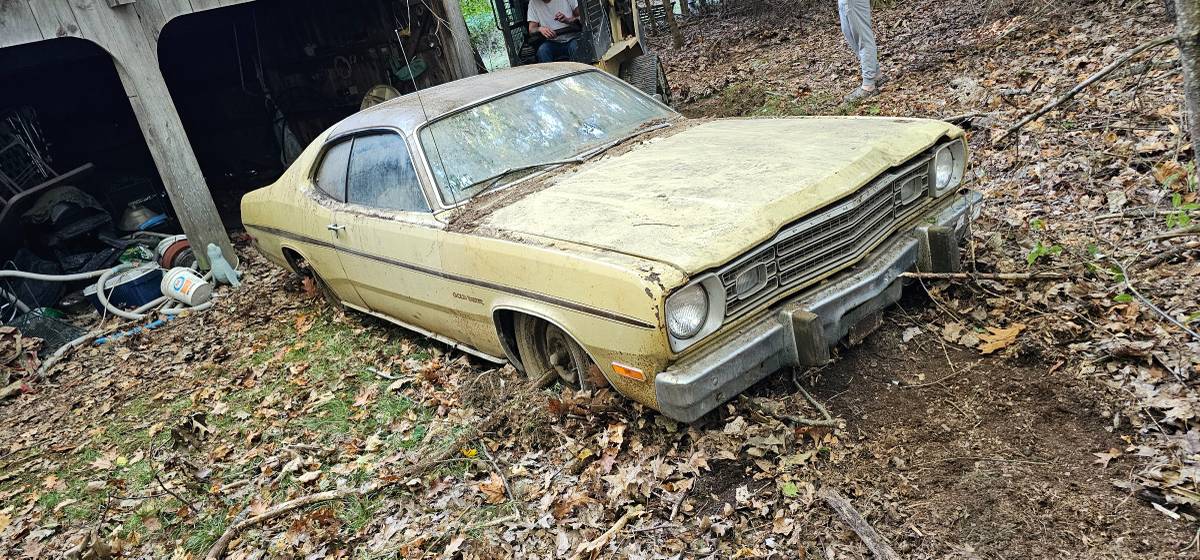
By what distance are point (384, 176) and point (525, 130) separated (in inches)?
33.4

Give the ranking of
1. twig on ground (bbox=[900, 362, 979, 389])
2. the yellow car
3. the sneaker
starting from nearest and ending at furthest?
1. the yellow car
2. twig on ground (bbox=[900, 362, 979, 389])
3. the sneaker

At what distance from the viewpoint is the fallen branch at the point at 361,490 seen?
3.58 meters

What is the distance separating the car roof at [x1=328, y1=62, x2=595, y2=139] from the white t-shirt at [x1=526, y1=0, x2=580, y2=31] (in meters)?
3.30

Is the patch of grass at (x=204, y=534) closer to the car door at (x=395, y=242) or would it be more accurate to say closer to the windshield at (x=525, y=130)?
the car door at (x=395, y=242)

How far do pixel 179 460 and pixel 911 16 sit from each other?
9.79 metres

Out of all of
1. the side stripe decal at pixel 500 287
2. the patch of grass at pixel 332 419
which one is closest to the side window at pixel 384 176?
the side stripe decal at pixel 500 287

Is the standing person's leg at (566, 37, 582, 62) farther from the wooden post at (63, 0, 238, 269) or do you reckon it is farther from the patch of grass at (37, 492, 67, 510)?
the patch of grass at (37, 492, 67, 510)

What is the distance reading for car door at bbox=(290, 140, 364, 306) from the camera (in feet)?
16.5

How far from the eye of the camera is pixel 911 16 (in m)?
10.4

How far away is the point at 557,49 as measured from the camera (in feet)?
27.7

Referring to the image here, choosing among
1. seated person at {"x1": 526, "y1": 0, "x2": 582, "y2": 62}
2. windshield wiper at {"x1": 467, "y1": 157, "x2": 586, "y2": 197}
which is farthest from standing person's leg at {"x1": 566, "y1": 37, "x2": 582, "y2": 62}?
windshield wiper at {"x1": 467, "y1": 157, "x2": 586, "y2": 197}

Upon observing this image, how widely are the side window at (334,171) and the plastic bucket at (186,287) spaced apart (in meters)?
2.77

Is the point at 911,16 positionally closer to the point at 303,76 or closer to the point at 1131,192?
the point at 1131,192

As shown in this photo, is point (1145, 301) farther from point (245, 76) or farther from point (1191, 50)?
point (245, 76)
